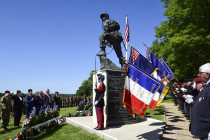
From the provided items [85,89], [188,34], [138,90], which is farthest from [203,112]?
[85,89]

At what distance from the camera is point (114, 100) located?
7.39 m

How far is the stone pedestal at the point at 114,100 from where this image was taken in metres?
7.15

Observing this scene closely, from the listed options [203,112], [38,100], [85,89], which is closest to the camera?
[203,112]

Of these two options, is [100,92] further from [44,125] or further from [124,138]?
[44,125]

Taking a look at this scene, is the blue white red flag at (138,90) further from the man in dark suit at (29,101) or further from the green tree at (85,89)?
the green tree at (85,89)

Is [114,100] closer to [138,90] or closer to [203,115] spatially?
[138,90]

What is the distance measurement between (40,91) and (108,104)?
5.67 meters

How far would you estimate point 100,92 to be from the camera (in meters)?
6.52

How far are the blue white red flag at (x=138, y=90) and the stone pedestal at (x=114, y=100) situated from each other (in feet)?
7.73

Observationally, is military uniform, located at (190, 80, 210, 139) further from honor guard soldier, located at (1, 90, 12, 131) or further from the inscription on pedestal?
honor guard soldier, located at (1, 90, 12, 131)

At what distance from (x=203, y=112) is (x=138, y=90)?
2.17m

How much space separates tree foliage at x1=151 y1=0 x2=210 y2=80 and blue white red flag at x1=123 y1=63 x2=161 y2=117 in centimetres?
1160

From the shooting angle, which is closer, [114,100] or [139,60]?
[139,60]

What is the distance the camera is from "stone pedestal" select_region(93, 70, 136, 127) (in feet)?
23.5
